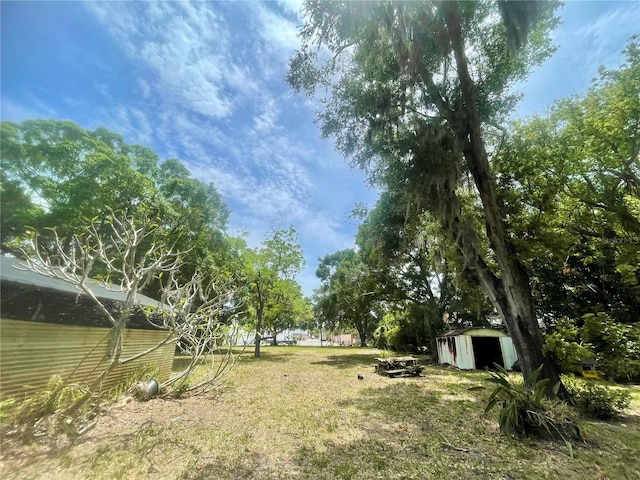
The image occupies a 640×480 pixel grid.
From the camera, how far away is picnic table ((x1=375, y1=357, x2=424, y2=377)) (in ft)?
37.1

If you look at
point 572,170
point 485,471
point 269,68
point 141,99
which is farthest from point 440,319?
point 141,99

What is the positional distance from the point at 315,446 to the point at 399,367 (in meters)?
9.01

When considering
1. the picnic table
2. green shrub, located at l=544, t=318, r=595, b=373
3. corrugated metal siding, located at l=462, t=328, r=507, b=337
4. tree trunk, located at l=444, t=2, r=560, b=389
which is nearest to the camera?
green shrub, located at l=544, t=318, r=595, b=373

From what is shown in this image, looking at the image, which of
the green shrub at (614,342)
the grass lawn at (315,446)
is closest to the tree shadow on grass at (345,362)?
the grass lawn at (315,446)

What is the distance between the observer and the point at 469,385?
9.45 metres

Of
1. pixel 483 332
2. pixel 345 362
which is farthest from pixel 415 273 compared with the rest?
pixel 345 362

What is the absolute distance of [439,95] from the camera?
278 inches

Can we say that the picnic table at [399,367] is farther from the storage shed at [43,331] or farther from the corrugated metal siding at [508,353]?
the storage shed at [43,331]

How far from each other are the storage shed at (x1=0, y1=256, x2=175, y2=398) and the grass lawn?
1188mm

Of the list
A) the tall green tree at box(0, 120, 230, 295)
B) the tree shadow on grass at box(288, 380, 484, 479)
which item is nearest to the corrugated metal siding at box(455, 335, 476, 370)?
the tree shadow on grass at box(288, 380, 484, 479)

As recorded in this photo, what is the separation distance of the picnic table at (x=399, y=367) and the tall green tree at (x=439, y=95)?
6185mm

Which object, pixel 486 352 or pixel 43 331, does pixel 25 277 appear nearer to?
pixel 43 331

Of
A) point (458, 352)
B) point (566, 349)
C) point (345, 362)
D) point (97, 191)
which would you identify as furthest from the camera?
point (345, 362)

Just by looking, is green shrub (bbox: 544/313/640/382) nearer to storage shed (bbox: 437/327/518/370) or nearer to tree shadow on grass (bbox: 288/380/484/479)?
tree shadow on grass (bbox: 288/380/484/479)
